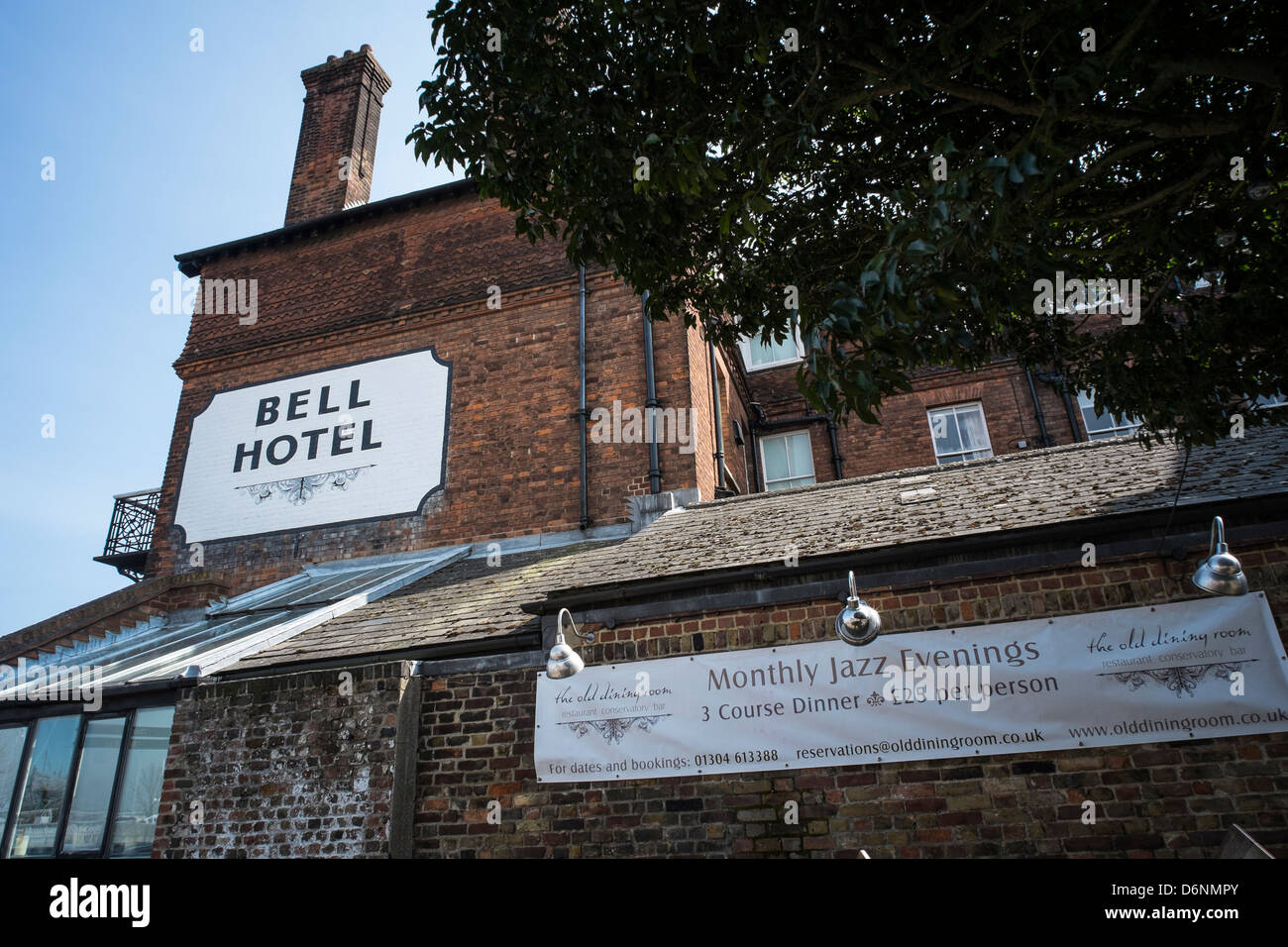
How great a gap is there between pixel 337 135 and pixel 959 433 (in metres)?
14.8

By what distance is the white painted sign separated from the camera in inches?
482

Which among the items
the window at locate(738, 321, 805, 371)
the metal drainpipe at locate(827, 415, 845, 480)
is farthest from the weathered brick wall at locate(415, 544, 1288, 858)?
the window at locate(738, 321, 805, 371)

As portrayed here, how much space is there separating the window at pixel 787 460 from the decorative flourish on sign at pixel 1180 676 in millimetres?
10672

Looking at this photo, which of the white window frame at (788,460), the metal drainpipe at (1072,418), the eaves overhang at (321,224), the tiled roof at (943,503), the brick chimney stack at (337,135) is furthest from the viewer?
the white window frame at (788,460)

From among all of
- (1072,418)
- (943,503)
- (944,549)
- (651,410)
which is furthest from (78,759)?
(1072,418)

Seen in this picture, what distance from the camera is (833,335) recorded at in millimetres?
3953

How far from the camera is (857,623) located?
5.40m

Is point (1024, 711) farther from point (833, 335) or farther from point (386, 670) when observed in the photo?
point (386, 670)

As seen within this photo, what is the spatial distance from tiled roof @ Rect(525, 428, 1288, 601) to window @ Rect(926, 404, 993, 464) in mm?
6293

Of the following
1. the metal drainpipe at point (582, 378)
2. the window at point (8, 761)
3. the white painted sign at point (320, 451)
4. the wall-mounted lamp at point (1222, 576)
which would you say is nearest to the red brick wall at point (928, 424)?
the metal drainpipe at point (582, 378)

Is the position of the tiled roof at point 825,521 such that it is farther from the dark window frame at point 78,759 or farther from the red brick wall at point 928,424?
the red brick wall at point 928,424

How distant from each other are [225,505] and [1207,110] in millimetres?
14050

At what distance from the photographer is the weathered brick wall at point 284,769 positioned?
6.71 m

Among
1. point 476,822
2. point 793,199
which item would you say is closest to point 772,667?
point 476,822
